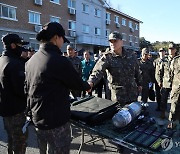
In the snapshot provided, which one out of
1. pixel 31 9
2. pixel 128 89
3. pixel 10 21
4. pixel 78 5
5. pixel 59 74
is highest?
pixel 78 5

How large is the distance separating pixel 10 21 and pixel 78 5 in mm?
11277

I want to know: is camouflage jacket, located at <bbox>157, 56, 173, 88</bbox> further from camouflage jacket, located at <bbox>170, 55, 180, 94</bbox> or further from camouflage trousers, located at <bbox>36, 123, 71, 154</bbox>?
camouflage trousers, located at <bbox>36, 123, 71, 154</bbox>

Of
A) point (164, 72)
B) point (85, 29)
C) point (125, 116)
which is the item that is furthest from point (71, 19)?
point (125, 116)

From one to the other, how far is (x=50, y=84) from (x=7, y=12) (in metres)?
21.3

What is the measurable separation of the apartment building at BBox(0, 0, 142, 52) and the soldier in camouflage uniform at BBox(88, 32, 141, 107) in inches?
645

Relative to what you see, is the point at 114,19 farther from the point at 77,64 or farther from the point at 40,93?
the point at 40,93

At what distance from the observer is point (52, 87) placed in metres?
2.34

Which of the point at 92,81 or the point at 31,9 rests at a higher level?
the point at 31,9

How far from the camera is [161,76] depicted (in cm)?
690

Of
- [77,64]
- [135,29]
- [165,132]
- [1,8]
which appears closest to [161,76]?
[77,64]

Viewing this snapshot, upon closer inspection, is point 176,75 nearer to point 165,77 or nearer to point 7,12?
point 165,77

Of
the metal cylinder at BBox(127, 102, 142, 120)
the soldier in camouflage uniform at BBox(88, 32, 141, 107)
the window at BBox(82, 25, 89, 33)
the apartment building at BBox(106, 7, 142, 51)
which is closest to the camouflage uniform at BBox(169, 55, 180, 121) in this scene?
the soldier in camouflage uniform at BBox(88, 32, 141, 107)

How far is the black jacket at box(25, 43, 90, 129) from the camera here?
7.58ft

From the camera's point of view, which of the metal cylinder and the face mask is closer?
the metal cylinder
